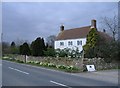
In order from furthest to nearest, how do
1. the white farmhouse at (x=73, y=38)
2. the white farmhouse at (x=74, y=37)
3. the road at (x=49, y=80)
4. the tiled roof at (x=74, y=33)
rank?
the tiled roof at (x=74, y=33), the white farmhouse at (x=73, y=38), the white farmhouse at (x=74, y=37), the road at (x=49, y=80)

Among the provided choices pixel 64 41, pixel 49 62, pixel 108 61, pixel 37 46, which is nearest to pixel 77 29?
pixel 64 41

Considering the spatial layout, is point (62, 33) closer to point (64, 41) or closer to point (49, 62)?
point (64, 41)

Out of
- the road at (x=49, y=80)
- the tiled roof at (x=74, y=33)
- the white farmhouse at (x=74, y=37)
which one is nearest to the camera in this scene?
the road at (x=49, y=80)

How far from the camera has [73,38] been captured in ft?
227

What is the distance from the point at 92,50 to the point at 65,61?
4809 millimetres

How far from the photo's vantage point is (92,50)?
33688mm

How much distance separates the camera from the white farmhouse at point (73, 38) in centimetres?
6610

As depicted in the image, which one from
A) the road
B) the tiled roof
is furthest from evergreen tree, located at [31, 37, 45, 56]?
the road

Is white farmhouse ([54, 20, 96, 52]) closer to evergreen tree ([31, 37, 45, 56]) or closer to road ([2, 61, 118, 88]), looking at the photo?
evergreen tree ([31, 37, 45, 56])

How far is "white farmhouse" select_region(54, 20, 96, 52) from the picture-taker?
66100mm

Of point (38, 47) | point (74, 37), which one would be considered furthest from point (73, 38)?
point (38, 47)

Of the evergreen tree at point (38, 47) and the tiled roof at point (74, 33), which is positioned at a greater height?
the tiled roof at point (74, 33)

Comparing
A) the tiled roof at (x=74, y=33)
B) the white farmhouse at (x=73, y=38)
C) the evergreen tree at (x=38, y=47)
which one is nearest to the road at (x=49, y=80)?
the evergreen tree at (x=38, y=47)

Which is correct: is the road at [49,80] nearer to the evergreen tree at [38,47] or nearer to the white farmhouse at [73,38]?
the evergreen tree at [38,47]
